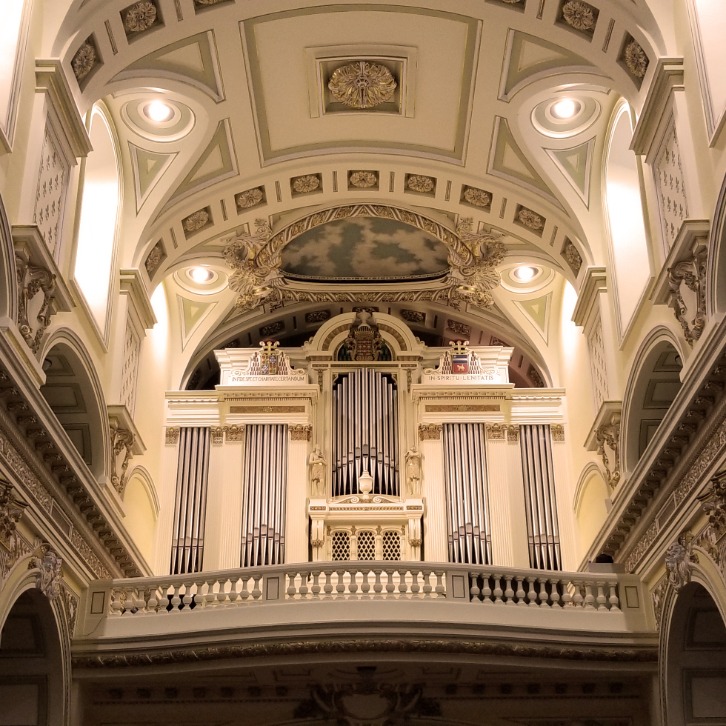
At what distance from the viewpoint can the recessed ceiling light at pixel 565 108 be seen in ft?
47.9

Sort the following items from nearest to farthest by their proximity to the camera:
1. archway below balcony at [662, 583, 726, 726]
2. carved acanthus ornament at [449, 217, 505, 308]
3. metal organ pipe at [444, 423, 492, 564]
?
archway below balcony at [662, 583, 726, 726] < metal organ pipe at [444, 423, 492, 564] < carved acanthus ornament at [449, 217, 505, 308]

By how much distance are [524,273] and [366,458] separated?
4.03 meters

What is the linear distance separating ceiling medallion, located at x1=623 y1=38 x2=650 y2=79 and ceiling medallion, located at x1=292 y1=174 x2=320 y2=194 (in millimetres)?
5553

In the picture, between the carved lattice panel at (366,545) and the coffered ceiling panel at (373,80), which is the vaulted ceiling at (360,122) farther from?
A: the carved lattice panel at (366,545)

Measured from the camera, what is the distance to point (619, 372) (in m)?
14.1

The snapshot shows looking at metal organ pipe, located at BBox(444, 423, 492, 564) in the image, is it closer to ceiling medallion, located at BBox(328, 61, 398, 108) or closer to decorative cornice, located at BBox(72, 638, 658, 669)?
decorative cornice, located at BBox(72, 638, 658, 669)

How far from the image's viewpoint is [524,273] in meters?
18.6

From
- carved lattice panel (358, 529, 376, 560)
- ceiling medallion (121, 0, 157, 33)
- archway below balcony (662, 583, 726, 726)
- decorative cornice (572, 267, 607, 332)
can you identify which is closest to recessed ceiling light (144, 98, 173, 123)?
ceiling medallion (121, 0, 157, 33)

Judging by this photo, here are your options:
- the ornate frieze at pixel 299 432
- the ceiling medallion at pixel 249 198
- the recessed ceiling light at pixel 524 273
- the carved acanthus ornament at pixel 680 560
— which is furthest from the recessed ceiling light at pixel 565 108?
the ornate frieze at pixel 299 432

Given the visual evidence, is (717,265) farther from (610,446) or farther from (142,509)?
(142,509)

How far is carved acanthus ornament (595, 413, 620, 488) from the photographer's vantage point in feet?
45.9

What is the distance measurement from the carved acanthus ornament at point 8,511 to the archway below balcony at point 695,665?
21.7ft

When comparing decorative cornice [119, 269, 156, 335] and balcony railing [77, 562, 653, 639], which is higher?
decorative cornice [119, 269, 156, 335]

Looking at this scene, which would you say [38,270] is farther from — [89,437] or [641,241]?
[641,241]
